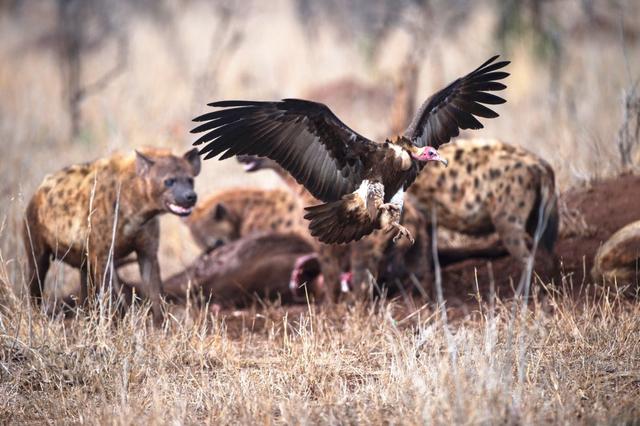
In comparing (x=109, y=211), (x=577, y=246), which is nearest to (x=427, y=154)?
(x=109, y=211)

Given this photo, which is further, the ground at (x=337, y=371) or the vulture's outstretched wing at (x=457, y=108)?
the vulture's outstretched wing at (x=457, y=108)

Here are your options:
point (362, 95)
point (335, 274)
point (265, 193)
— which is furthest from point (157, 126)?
point (335, 274)

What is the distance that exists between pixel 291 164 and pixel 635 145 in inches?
173

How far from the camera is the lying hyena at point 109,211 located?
643cm

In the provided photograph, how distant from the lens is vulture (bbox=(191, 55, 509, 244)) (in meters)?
5.11

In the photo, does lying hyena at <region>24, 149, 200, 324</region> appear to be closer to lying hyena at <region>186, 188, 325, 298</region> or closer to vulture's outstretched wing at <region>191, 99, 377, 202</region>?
vulture's outstretched wing at <region>191, 99, 377, 202</region>

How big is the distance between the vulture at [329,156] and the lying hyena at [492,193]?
1862mm

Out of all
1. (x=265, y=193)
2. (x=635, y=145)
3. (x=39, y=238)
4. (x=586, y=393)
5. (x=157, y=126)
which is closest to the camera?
(x=586, y=393)

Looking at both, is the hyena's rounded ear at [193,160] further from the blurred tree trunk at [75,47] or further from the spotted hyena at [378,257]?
the blurred tree trunk at [75,47]

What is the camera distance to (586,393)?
4691 mm

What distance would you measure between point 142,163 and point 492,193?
2401mm

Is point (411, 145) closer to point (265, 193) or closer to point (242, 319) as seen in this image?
point (242, 319)

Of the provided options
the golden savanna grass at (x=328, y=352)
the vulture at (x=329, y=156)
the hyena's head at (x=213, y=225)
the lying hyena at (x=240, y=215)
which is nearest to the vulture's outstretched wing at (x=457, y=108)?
the vulture at (x=329, y=156)

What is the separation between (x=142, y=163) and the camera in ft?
21.6
